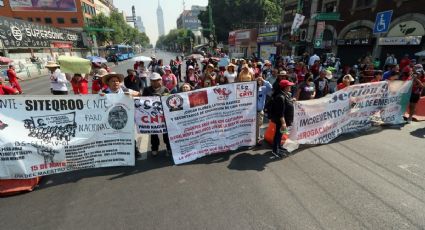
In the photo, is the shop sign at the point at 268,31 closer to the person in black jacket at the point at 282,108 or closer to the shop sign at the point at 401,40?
the shop sign at the point at 401,40

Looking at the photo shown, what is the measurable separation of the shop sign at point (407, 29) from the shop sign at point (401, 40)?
1.32 ft

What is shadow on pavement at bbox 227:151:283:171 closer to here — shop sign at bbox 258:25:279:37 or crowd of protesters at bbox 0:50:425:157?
crowd of protesters at bbox 0:50:425:157

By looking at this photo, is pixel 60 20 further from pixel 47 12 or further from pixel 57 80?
pixel 57 80

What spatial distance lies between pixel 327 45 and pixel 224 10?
1244 inches

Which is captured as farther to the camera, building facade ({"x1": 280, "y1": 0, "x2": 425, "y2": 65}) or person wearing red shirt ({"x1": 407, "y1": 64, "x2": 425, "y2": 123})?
building facade ({"x1": 280, "y1": 0, "x2": 425, "y2": 65})

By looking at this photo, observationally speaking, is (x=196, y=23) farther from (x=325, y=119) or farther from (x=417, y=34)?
(x=325, y=119)

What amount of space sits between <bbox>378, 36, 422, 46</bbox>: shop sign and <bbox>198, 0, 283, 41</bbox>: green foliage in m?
31.0

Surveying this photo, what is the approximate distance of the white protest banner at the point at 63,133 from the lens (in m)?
3.78

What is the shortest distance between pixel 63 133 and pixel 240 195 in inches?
123

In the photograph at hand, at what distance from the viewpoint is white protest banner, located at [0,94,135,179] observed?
3.78 meters

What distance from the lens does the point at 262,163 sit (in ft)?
15.2

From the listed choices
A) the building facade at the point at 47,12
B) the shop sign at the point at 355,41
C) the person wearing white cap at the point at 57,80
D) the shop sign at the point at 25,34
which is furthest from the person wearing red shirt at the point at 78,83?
the building facade at the point at 47,12

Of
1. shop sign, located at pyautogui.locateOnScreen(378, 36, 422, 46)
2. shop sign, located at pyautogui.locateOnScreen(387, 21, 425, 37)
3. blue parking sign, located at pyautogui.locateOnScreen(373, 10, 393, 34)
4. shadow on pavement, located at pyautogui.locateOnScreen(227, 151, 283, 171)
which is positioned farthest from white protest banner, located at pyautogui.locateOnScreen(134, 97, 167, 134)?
shop sign, located at pyautogui.locateOnScreen(387, 21, 425, 37)

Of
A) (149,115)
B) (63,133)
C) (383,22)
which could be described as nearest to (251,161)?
(149,115)
